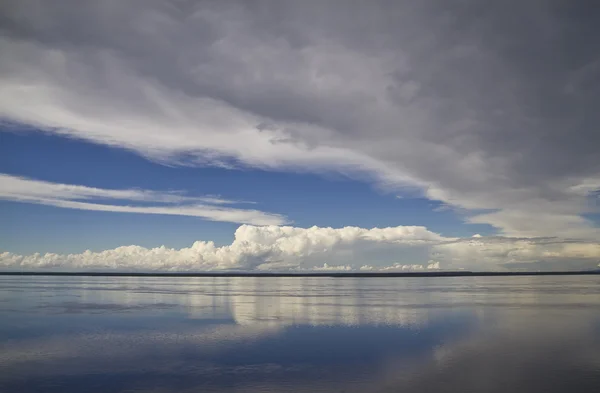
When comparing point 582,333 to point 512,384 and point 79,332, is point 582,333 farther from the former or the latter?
point 79,332

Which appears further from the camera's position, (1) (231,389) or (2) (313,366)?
(2) (313,366)

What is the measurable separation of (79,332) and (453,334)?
28.6 m

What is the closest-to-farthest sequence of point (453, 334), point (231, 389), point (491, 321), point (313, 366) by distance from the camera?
point (231, 389) → point (313, 366) → point (453, 334) → point (491, 321)

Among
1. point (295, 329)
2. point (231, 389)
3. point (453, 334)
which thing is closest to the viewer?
point (231, 389)

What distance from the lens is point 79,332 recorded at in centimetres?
3556

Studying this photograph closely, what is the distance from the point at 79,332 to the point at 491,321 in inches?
1394

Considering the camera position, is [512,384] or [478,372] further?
[478,372]

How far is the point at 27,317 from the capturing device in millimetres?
45062

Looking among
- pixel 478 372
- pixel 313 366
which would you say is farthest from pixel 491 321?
pixel 313 366

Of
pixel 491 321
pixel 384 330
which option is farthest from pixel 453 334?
pixel 491 321

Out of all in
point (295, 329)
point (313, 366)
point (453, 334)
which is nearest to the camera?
point (313, 366)

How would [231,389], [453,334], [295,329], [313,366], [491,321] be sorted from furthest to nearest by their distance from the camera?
1. [491,321]
2. [295,329]
3. [453,334]
4. [313,366]
5. [231,389]

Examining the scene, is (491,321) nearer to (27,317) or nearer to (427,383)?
(427,383)

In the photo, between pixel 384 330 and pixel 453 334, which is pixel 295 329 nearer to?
pixel 384 330
